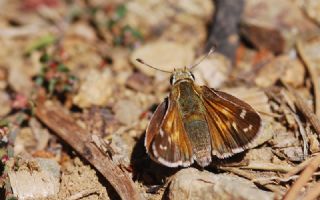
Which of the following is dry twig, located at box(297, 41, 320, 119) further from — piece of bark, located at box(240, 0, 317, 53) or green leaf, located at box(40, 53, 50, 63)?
green leaf, located at box(40, 53, 50, 63)

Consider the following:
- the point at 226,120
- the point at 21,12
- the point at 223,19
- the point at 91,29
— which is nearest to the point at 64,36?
the point at 91,29

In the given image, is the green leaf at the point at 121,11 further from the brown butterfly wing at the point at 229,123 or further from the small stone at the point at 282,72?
the brown butterfly wing at the point at 229,123

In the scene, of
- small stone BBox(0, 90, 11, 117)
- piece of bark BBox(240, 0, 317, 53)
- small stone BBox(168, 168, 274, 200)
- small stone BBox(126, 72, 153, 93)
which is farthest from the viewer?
piece of bark BBox(240, 0, 317, 53)

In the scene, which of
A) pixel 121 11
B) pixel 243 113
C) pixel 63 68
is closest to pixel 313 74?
pixel 243 113

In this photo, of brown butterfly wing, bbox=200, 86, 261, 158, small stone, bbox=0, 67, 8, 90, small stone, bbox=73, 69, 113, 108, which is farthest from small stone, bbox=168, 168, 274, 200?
small stone, bbox=0, 67, 8, 90

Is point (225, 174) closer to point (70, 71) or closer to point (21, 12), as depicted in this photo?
point (70, 71)

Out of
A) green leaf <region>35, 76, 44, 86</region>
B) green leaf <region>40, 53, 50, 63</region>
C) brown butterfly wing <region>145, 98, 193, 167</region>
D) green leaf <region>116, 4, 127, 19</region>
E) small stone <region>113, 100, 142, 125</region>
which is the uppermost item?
green leaf <region>116, 4, 127, 19</region>

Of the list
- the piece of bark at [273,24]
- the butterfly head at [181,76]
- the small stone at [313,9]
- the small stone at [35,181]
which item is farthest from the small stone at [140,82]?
the small stone at [313,9]
